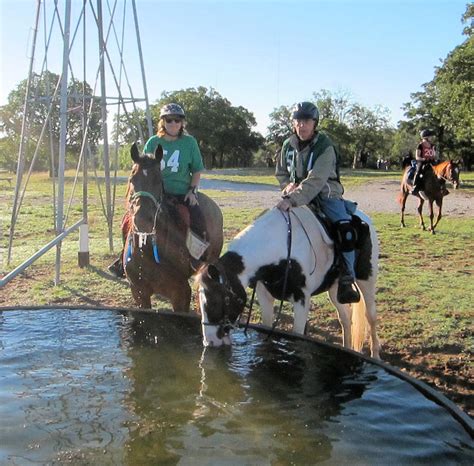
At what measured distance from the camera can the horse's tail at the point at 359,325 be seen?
17.1 feet

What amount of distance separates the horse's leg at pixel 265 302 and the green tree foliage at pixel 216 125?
194ft

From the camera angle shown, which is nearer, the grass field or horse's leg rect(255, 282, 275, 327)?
horse's leg rect(255, 282, 275, 327)

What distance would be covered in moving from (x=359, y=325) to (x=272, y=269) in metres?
1.34

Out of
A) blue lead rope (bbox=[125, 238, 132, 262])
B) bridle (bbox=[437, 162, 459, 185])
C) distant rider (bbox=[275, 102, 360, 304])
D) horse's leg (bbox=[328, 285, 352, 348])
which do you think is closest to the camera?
distant rider (bbox=[275, 102, 360, 304])

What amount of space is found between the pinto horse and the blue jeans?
13cm

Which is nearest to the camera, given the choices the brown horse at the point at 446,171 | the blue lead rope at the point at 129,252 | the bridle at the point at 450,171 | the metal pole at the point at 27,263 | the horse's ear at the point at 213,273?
the horse's ear at the point at 213,273

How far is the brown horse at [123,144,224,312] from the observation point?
479cm

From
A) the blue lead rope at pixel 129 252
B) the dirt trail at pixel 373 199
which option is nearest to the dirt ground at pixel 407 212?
the dirt trail at pixel 373 199

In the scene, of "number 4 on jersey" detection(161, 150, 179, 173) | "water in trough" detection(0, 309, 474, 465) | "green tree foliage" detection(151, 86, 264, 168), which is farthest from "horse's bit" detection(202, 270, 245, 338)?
"green tree foliage" detection(151, 86, 264, 168)

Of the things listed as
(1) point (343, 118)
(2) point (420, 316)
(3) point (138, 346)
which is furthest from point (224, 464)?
(1) point (343, 118)

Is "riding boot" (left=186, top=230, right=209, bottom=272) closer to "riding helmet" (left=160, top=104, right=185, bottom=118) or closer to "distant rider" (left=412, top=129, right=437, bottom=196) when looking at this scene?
"riding helmet" (left=160, top=104, right=185, bottom=118)

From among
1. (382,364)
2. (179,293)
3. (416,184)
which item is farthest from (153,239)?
(416,184)

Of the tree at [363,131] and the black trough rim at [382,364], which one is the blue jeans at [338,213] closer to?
the black trough rim at [382,364]

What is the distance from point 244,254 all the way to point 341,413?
1487 millimetres
